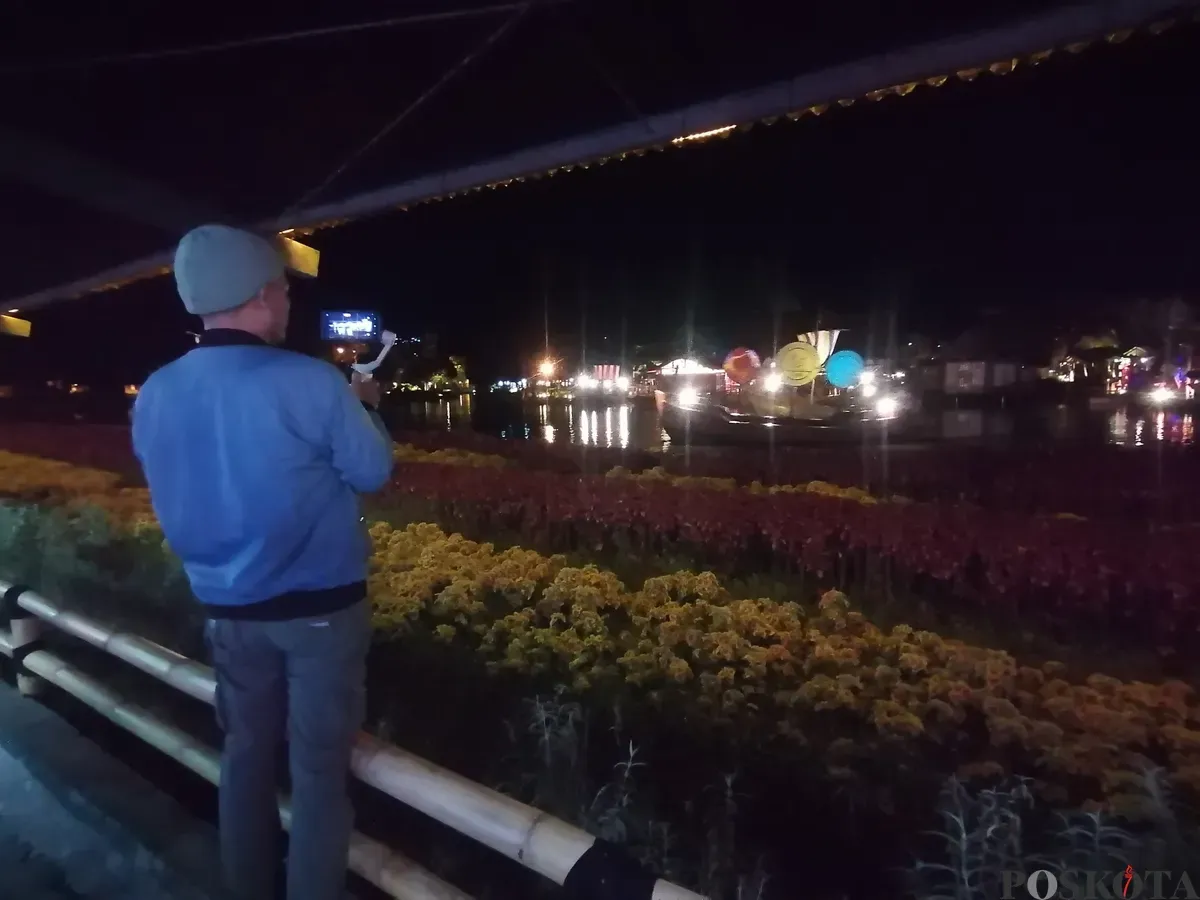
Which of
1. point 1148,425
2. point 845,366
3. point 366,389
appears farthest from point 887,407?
point 366,389

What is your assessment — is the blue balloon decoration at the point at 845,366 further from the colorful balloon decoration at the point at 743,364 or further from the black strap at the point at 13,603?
the black strap at the point at 13,603

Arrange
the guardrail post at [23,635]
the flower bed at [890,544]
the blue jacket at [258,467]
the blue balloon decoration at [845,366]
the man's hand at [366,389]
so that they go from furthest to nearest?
the blue balloon decoration at [845,366], the guardrail post at [23,635], the flower bed at [890,544], the man's hand at [366,389], the blue jacket at [258,467]

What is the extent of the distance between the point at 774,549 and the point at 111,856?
3.08 m

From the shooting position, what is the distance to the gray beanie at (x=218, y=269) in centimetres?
210

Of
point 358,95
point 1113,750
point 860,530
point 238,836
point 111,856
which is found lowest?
point 111,856

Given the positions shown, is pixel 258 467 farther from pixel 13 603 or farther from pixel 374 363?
pixel 13 603

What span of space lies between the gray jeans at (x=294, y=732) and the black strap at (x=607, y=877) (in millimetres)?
695

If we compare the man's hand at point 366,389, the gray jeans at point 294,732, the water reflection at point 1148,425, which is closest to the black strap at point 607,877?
the gray jeans at point 294,732

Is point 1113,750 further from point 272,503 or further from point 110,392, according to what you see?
point 110,392

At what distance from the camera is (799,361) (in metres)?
16.0

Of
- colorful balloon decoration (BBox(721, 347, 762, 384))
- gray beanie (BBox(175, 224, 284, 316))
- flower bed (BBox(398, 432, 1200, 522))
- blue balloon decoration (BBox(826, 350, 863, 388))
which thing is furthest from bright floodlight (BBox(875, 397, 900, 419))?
gray beanie (BBox(175, 224, 284, 316))

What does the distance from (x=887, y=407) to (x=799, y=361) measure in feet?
15.6

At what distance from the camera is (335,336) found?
9125 mm

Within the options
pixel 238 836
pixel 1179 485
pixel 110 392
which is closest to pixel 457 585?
pixel 238 836
